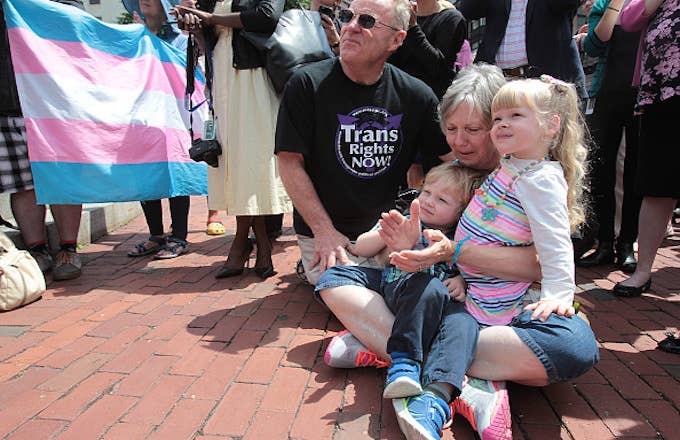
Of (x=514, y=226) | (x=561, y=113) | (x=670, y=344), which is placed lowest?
(x=670, y=344)

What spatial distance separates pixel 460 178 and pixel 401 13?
943 mm

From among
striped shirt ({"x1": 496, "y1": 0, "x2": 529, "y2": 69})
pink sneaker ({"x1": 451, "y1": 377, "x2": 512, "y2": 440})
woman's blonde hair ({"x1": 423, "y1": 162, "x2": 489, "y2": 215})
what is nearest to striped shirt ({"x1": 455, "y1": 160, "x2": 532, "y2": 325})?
woman's blonde hair ({"x1": 423, "y1": 162, "x2": 489, "y2": 215})

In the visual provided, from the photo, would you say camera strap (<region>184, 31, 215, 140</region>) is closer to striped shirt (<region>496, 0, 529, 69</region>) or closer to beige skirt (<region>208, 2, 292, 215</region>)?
beige skirt (<region>208, 2, 292, 215</region>)

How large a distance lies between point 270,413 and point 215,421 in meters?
0.19

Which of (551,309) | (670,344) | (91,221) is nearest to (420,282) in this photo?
(551,309)

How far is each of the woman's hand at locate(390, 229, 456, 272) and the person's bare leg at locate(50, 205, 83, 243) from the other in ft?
8.63

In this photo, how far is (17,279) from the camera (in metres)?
2.66

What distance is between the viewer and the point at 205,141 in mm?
3117

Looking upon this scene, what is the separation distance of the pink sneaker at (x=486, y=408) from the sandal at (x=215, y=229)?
11.3 feet

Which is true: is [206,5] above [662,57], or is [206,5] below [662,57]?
above

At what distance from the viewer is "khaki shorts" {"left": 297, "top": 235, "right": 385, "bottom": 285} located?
2318 mm

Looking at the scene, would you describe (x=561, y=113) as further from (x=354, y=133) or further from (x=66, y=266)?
(x=66, y=266)

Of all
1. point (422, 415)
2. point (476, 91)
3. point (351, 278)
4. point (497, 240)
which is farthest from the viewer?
point (351, 278)

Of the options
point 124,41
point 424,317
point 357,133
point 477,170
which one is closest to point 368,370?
point 424,317
